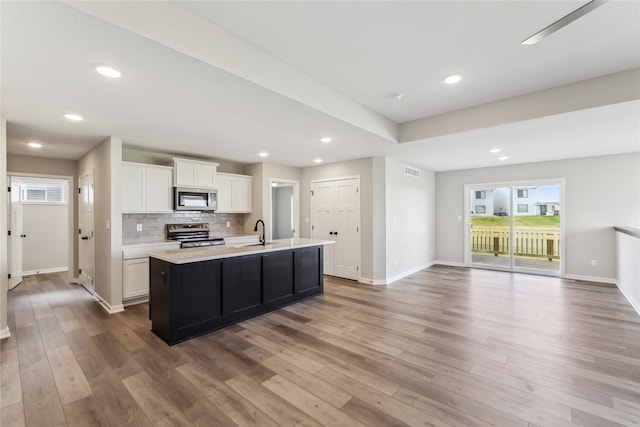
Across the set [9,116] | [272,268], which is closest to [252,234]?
[272,268]

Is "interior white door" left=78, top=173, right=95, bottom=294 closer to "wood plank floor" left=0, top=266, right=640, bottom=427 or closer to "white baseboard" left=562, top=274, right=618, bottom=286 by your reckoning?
"wood plank floor" left=0, top=266, right=640, bottom=427

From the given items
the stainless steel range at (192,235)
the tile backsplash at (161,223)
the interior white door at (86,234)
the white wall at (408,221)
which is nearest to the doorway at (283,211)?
the tile backsplash at (161,223)

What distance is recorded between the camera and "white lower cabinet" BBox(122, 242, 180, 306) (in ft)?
13.7

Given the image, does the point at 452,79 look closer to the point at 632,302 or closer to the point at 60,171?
the point at 632,302

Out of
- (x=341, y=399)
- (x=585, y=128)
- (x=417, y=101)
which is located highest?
(x=417, y=101)

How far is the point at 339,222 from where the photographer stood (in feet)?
19.7

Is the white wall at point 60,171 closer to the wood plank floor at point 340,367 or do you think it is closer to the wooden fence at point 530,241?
the wood plank floor at point 340,367

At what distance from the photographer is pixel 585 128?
3623 millimetres

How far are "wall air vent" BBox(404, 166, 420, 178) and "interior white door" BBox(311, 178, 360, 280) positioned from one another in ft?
4.14

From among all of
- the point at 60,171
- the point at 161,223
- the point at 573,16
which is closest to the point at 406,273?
the point at 161,223

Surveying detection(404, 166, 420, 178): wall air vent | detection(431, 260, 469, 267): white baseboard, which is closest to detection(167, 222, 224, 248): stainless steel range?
detection(404, 166, 420, 178): wall air vent

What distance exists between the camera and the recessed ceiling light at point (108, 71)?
209 cm

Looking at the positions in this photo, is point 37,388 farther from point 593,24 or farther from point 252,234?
point 593,24

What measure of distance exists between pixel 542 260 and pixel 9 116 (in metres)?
9.83
